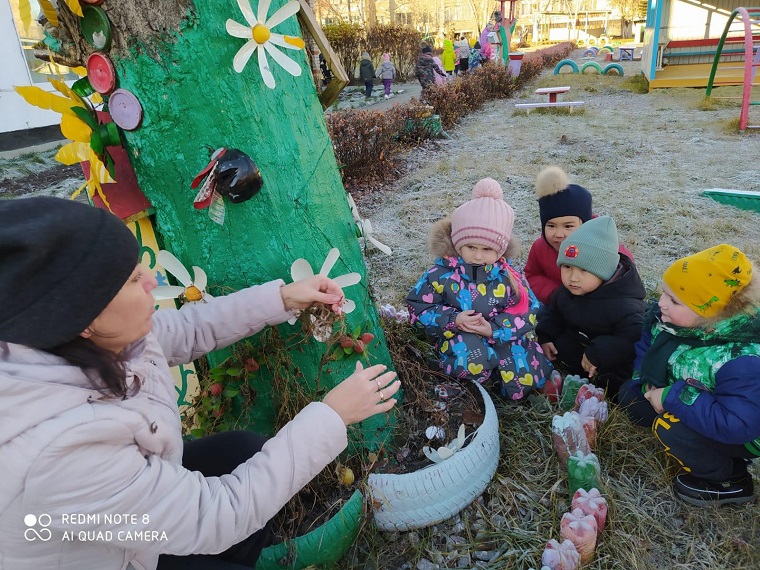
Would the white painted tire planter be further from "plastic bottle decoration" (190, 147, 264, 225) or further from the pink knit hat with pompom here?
"plastic bottle decoration" (190, 147, 264, 225)

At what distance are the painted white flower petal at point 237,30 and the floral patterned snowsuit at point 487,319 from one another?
46.6 inches

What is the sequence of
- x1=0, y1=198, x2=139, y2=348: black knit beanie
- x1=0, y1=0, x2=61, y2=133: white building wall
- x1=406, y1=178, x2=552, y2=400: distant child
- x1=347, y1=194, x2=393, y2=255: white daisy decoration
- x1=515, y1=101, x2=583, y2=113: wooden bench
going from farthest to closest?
x1=515, y1=101, x2=583, y2=113: wooden bench
x1=0, y1=0, x2=61, y2=133: white building wall
x1=406, y1=178, x2=552, y2=400: distant child
x1=347, y1=194, x2=393, y2=255: white daisy decoration
x1=0, y1=198, x2=139, y2=348: black knit beanie

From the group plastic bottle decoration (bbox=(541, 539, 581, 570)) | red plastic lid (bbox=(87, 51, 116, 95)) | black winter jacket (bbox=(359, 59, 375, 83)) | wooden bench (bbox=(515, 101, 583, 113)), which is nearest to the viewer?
red plastic lid (bbox=(87, 51, 116, 95))

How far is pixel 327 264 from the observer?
1.52 metres

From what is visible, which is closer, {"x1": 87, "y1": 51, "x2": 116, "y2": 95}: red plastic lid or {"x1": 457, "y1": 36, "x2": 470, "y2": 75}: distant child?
{"x1": 87, "y1": 51, "x2": 116, "y2": 95}: red plastic lid

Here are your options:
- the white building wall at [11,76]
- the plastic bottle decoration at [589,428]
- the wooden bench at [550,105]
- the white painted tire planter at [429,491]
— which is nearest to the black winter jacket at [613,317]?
the plastic bottle decoration at [589,428]

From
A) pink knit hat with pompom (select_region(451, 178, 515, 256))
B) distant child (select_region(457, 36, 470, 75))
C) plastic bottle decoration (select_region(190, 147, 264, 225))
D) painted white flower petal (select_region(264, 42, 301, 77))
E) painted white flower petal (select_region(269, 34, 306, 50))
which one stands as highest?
painted white flower petal (select_region(269, 34, 306, 50))

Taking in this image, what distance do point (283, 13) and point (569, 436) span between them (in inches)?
59.9

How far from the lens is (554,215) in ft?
8.64

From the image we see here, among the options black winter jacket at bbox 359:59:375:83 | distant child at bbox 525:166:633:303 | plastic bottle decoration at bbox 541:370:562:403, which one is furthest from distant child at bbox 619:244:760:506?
black winter jacket at bbox 359:59:375:83

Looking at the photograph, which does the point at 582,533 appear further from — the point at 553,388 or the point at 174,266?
the point at 174,266

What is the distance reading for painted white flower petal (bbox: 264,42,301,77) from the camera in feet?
4.31

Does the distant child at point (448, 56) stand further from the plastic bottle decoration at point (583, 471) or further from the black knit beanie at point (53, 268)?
the black knit beanie at point (53, 268)

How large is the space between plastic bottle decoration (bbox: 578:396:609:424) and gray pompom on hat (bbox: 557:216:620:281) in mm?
546
